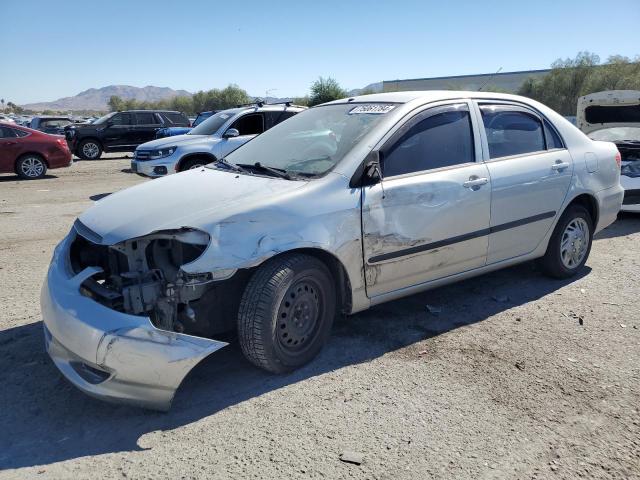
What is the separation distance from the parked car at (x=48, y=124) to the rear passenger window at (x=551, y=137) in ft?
75.3

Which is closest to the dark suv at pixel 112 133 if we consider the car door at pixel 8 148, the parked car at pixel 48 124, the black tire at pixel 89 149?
the black tire at pixel 89 149

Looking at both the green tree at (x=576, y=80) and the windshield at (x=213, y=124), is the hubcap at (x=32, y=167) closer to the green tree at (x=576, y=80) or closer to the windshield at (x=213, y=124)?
the windshield at (x=213, y=124)

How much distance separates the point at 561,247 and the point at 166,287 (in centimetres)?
373

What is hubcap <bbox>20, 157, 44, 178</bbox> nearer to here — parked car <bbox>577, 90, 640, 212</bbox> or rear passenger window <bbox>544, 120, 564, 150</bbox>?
parked car <bbox>577, 90, 640, 212</bbox>

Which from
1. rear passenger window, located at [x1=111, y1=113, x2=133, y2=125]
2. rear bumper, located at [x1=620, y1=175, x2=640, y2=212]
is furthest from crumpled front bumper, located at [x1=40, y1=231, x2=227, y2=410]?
rear passenger window, located at [x1=111, y1=113, x2=133, y2=125]

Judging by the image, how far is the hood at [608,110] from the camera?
757cm

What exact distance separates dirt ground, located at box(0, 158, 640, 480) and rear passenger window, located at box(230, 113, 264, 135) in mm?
6678

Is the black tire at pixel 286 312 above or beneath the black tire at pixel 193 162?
beneath

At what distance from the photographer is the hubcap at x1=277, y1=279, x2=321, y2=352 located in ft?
10.6

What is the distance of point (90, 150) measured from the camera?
762 inches

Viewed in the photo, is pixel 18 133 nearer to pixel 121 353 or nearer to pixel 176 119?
pixel 176 119

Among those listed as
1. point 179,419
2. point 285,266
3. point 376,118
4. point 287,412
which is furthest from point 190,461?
point 376,118

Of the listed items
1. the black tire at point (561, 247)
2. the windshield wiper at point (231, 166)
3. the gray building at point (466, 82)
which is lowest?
the black tire at point (561, 247)

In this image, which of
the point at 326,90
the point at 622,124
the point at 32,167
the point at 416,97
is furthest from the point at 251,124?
the point at 326,90
